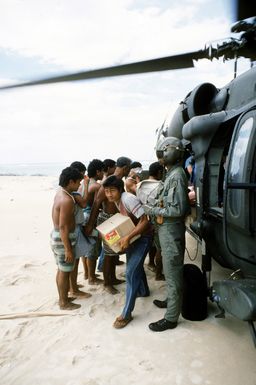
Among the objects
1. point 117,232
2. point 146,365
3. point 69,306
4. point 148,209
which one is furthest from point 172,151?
point 69,306

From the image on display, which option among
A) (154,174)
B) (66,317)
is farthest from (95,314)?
(154,174)

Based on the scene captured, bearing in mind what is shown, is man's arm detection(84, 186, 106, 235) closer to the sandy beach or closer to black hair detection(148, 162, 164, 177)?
black hair detection(148, 162, 164, 177)

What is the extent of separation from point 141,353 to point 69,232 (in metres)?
1.60

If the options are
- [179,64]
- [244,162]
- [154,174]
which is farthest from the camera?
[154,174]

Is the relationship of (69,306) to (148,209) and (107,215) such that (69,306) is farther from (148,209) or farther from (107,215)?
(148,209)

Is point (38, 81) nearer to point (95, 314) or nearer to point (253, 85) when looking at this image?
point (253, 85)

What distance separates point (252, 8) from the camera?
2.70 m

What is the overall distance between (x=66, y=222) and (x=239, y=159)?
6.83ft

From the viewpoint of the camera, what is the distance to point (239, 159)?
2701 millimetres

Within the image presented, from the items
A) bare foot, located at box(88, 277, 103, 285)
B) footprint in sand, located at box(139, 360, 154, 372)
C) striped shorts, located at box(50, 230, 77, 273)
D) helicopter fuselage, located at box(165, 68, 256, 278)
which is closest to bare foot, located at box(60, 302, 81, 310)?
striped shorts, located at box(50, 230, 77, 273)

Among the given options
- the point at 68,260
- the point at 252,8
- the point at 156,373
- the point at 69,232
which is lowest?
the point at 156,373

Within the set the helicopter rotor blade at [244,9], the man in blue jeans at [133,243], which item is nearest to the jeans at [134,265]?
the man in blue jeans at [133,243]

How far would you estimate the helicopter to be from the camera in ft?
8.04

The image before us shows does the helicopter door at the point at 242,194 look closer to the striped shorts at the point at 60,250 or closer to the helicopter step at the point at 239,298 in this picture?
the helicopter step at the point at 239,298
